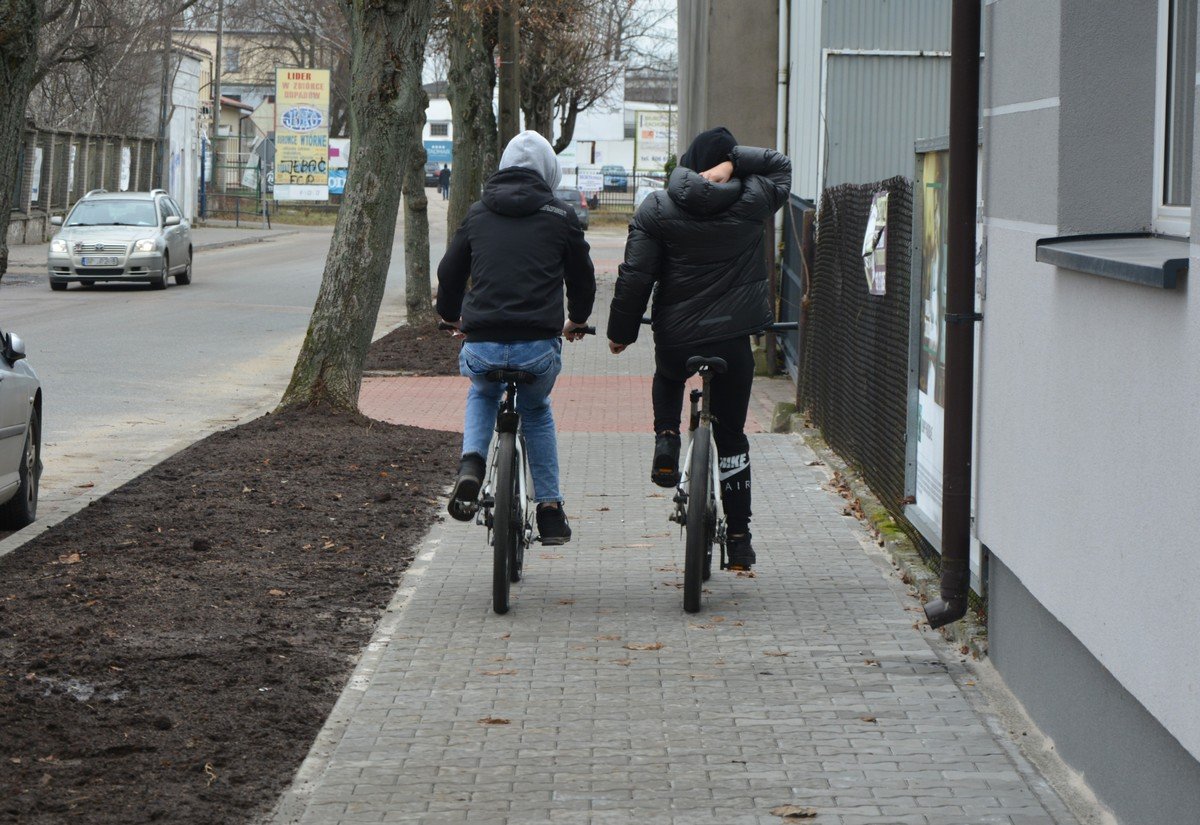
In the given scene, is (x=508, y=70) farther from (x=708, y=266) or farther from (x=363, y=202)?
(x=708, y=266)

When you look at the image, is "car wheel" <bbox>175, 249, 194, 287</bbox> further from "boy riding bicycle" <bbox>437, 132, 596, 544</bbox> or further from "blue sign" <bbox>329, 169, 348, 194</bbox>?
"blue sign" <bbox>329, 169, 348, 194</bbox>

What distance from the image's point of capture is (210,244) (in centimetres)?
4541

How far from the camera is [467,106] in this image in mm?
23531

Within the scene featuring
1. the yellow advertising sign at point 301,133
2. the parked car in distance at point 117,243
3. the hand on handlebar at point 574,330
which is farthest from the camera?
the yellow advertising sign at point 301,133

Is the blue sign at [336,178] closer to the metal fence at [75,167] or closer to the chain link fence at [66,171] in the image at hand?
the metal fence at [75,167]

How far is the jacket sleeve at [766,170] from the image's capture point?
6.72m

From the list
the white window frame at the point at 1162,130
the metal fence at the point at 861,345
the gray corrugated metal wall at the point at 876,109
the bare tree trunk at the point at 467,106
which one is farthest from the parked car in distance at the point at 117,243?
the white window frame at the point at 1162,130

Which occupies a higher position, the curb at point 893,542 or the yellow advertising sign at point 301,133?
the yellow advertising sign at point 301,133

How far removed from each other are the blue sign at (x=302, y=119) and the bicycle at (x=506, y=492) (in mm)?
47440

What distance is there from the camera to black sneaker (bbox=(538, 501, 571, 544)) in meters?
6.95

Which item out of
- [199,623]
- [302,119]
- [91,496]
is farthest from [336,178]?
[199,623]

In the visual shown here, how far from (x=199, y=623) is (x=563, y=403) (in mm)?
8462

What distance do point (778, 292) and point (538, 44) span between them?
2626 centimetres

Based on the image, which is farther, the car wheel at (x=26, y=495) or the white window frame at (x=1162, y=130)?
the car wheel at (x=26, y=495)
